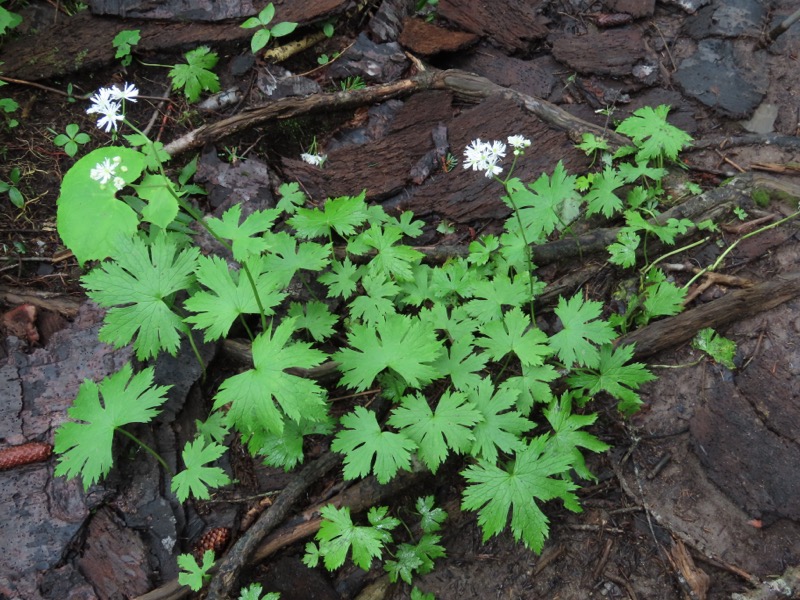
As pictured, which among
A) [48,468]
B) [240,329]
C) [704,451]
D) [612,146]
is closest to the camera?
[48,468]

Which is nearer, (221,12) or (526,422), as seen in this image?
(526,422)

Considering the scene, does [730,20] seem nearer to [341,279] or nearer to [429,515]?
[341,279]

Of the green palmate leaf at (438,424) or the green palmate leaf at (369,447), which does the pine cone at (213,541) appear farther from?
the green palmate leaf at (438,424)

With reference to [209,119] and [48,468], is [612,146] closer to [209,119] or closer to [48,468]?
[209,119]

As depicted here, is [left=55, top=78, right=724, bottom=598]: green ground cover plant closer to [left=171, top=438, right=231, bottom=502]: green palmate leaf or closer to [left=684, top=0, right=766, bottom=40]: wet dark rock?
[left=171, top=438, right=231, bottom=502]: green palmate leaf

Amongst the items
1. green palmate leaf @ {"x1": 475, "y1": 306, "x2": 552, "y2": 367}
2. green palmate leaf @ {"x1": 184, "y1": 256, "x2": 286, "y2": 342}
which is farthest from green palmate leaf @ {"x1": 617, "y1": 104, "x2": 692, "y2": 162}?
green palmate leaf @ {"x1": 184, "y1": 256, "x2": 286, "y2": 342}

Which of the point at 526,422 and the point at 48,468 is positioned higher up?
the point at 526,422

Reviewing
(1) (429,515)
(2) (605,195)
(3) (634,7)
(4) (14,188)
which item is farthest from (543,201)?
(4) (14,188)

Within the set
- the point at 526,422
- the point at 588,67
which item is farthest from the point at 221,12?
the point at 526,422
